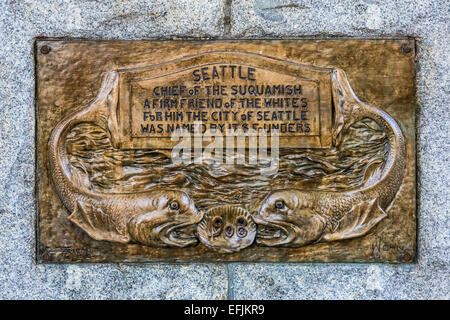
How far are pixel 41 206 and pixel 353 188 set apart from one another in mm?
1699

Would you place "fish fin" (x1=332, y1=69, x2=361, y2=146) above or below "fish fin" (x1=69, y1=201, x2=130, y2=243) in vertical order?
above

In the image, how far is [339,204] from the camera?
110 inches

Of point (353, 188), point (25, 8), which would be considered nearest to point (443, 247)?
point (353, 188)

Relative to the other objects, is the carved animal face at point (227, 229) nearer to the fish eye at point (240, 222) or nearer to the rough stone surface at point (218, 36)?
the fish eye at point (240, 222)

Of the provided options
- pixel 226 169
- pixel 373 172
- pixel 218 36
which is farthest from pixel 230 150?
pixel 373 172

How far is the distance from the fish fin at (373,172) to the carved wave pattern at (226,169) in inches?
0.9

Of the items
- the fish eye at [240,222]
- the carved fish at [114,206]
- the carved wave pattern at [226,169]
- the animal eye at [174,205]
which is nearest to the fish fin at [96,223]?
the carved fish at [114,206]

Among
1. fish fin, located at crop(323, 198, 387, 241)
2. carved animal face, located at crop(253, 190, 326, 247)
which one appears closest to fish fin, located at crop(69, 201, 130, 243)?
Answer: carved animal face, located at crop(253, 190, 326, 247)

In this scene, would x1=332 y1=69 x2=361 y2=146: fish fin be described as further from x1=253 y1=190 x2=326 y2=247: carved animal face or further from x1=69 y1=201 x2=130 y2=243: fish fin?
x1=69 y1=201 x2=130 y2=243: fish fin

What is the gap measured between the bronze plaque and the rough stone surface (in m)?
0.07

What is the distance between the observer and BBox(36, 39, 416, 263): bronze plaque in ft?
9.21

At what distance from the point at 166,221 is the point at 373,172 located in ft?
3.76

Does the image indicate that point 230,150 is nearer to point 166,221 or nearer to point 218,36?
point 166,221

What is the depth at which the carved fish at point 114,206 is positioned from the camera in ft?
9.20
